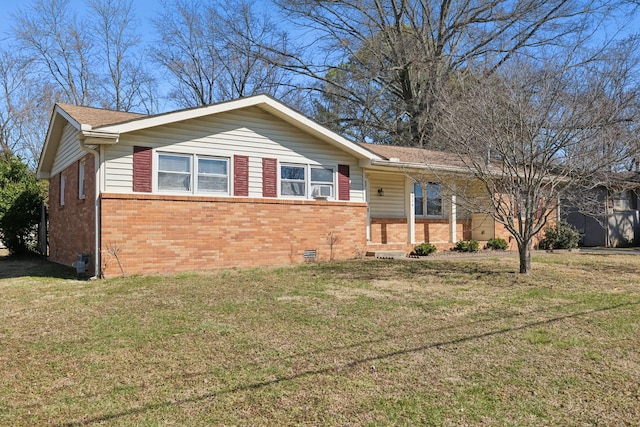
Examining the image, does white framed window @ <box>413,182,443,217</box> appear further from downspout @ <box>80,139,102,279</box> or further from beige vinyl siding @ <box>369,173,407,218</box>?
downspout @ <box>80,139,102,279</box>

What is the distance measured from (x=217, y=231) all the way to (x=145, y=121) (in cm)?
302

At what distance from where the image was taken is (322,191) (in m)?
13.1

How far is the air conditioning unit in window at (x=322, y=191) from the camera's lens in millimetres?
12945

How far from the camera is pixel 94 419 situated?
3.39 m

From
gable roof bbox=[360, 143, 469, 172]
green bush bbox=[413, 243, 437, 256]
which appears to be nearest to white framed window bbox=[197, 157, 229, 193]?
gable roof bbox=[360, 143, 469, 172]

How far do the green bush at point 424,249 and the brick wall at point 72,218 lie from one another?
29.6ft

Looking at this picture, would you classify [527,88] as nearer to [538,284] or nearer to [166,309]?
[538,284]

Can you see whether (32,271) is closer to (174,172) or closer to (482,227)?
(174,172)

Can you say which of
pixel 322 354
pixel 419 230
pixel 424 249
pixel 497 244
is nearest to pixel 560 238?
pixel 497 244

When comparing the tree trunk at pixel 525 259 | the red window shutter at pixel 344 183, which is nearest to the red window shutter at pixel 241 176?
the red window shutter at pixel 344 183

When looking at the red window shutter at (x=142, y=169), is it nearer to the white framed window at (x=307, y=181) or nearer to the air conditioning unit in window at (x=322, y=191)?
the white framed window at (x=307, y=181)

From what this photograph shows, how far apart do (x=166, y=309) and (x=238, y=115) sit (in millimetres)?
6331

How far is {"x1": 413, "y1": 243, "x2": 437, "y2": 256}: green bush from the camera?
1431 cm

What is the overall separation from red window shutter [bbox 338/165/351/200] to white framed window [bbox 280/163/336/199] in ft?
0.58
